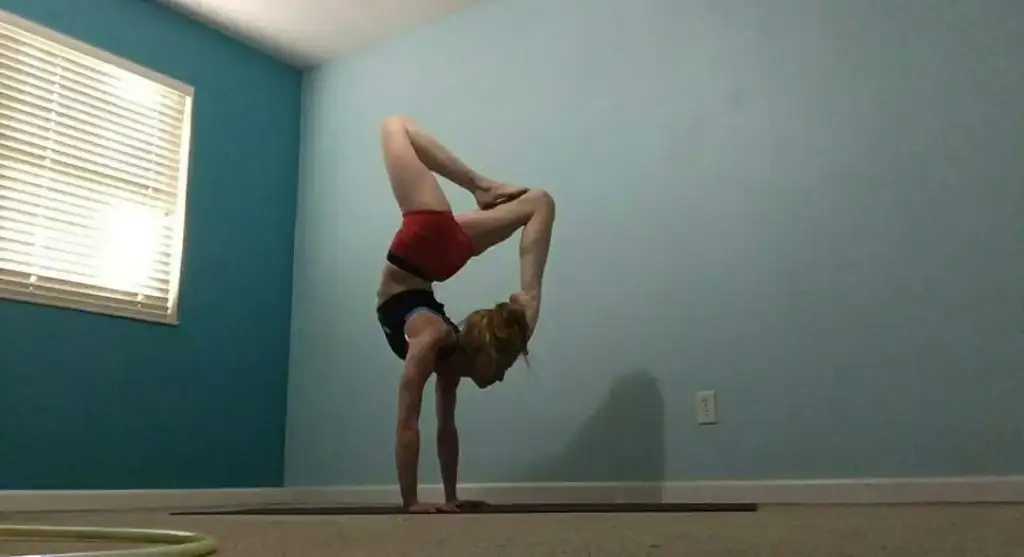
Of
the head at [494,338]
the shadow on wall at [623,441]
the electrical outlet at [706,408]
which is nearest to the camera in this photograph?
the head at [494,338]

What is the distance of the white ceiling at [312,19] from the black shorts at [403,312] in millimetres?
1825

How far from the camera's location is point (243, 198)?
408 centimetres

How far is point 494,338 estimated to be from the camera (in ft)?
7.93

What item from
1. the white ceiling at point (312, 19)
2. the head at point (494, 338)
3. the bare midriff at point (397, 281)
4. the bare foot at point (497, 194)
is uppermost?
the white ceiling at point (312, 19)

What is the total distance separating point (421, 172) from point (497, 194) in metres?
0.25

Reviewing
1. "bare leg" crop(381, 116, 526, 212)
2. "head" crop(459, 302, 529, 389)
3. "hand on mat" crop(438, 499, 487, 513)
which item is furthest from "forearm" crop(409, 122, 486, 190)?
"hand on mat" crop(438, 499, 487, 513)

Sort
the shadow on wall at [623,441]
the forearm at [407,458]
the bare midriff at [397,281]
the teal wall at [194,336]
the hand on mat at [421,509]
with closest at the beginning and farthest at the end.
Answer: the hand on mat at [421,509] → the forearm at [407,458] → the bare midriff at [397,281] → the shadow on wall at [623,441] → the teal wall at [194,336]

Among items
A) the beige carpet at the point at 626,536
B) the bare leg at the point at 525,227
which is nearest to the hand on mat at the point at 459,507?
the beige carpet at the point at 626,536

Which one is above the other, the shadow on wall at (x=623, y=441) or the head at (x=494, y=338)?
the head at (x=494, y=338)

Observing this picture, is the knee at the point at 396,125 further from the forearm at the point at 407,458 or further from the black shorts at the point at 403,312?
the forearm at the point at 407,458

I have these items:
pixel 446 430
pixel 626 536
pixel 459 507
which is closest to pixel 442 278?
pixel 446 430

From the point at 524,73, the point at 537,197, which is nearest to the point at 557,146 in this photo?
the point at 524,73

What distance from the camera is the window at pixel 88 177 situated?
3283mm

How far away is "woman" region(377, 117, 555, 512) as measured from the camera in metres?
2.39
